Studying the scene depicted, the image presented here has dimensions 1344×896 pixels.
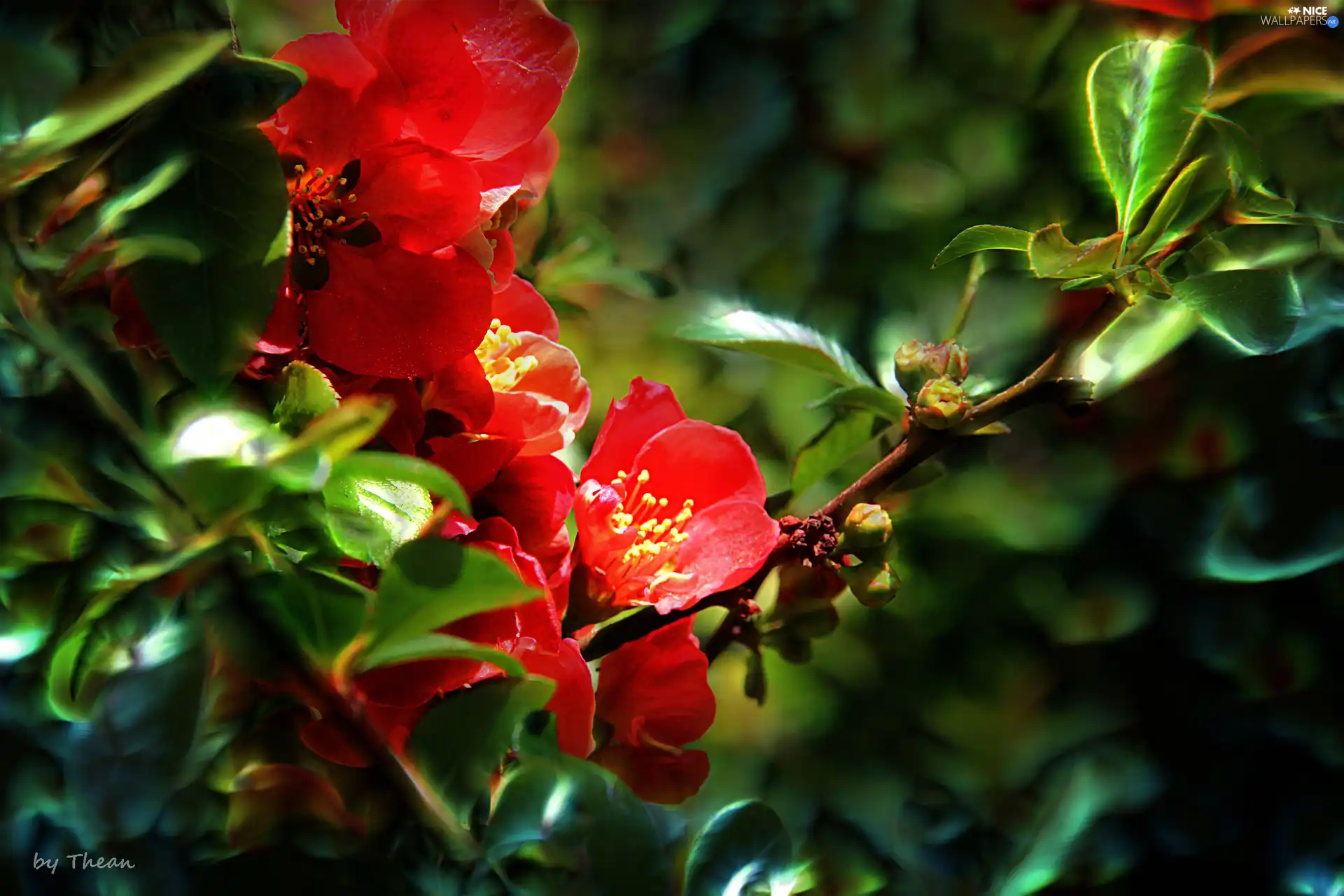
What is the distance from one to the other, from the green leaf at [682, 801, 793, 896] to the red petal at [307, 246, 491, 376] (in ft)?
0.49

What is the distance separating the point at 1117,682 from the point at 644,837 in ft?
0.72

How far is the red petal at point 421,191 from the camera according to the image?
0.31 m

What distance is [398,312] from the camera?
1.03ft

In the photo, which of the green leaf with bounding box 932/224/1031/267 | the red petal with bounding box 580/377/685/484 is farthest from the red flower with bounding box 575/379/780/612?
the green leaf with bounding box 932/224/1031/267

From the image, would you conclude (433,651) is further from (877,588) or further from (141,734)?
(877,588)

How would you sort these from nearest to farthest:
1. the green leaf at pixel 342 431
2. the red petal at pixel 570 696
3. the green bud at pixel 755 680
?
the green leaf at pixel 342 431, the red petal at pixel 570 696, the green bud at pixel 755 680

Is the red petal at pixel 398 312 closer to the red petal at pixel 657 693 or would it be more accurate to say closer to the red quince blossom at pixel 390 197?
the red quince blossom at pixel 390 197

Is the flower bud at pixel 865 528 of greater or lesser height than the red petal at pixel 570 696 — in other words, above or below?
above

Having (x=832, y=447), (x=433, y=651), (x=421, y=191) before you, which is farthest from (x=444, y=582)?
(x=832, y=447)

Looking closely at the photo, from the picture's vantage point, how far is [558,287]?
586 mm

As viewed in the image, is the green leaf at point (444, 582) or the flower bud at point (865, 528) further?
the flower bud at point (865, 528)

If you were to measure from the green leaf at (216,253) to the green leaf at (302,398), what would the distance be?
0.03 meters

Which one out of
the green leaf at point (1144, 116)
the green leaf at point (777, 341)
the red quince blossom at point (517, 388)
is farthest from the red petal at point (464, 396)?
the green leaf at point (1144, 116)

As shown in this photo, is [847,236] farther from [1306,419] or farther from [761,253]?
[1306,419]
